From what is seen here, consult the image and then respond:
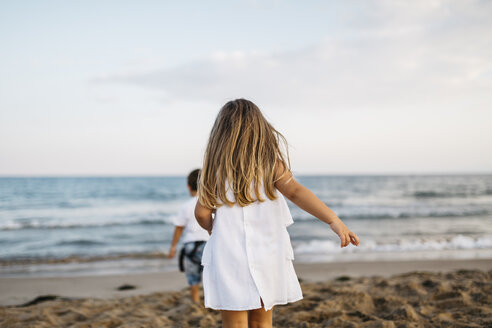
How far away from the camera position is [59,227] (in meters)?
12.8

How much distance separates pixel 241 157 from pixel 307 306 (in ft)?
8.40

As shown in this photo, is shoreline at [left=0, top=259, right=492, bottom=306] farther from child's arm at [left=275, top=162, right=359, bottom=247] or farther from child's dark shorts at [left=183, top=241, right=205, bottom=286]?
child's arm at [left=275, top=162, right=359, bottom=247]

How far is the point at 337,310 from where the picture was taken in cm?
361

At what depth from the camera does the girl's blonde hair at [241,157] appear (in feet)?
6.29

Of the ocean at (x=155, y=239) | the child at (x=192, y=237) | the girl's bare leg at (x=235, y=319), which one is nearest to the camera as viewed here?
the girl's bare leg at (x=235, y=319)

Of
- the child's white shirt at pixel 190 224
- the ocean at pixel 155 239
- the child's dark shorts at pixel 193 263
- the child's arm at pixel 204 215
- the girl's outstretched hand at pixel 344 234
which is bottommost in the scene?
the ocean at pixel 155 239

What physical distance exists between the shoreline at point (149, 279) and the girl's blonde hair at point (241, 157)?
3.97m

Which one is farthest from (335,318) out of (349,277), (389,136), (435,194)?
(435,194)

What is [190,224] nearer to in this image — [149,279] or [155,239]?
[149,279]

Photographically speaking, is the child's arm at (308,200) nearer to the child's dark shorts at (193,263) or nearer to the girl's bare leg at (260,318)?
the girl's bare leg at (260,318)

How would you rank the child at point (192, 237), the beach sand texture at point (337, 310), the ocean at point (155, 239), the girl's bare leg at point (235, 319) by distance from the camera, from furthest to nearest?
the ocean at point (155, 239) < the child at point (192, 237) < the beach sand texture at point (337, 310) < the girl's bare leg at point (235, 319)

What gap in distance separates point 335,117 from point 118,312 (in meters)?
11.0

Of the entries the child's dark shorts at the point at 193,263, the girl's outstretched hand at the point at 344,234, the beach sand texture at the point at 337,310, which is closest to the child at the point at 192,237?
the child's dark shorts at the point at 193,263

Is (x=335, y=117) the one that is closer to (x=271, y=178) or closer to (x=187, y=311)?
(x=187, y=311)
